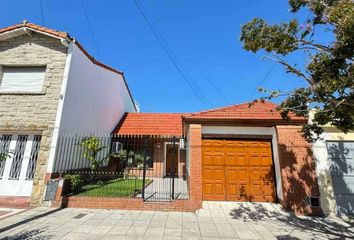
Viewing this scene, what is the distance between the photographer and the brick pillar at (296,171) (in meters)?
8.13

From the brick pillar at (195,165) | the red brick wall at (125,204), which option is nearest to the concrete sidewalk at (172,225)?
the red brick wall at (125,204)

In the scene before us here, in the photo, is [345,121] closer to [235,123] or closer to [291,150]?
[291,150]

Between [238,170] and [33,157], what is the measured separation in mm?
8735

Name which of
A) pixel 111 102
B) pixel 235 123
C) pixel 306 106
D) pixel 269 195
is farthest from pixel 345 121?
pixel 111 102

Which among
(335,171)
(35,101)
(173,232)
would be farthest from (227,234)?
(35,101)

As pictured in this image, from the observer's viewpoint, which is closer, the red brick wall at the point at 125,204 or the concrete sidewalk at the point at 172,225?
the concrete sidewalk at the point at 172,225

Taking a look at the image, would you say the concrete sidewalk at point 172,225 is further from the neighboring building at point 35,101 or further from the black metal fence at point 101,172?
the neighboring building at point 35,101

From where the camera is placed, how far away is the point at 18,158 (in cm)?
918

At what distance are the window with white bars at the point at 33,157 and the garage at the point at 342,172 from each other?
39.4 feet

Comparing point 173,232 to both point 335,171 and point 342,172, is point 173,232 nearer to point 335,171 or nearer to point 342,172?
point 335,171

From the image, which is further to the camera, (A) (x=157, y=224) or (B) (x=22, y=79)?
(B) (x=22, y=79)

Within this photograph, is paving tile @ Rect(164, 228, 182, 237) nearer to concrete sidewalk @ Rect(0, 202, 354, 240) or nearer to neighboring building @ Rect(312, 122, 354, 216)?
concrete sidewalk @ Rect(0, 202, 354, 240)

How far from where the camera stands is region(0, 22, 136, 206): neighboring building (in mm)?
8883

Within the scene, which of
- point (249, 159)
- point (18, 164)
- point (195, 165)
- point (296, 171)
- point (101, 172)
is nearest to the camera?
point (296, 171)
